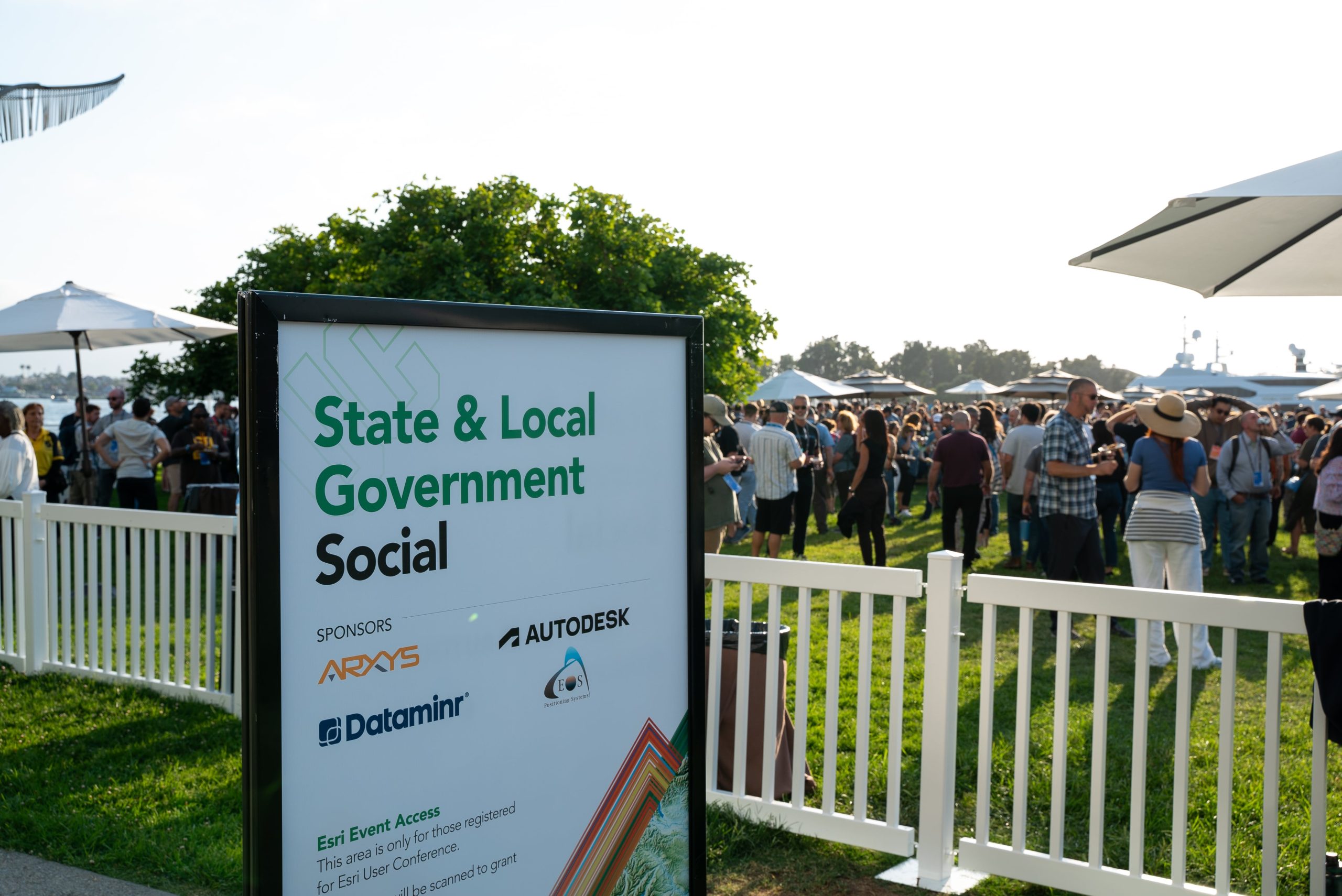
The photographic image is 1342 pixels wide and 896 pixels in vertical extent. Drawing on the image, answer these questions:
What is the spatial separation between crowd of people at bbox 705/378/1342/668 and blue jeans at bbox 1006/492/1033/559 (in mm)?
20

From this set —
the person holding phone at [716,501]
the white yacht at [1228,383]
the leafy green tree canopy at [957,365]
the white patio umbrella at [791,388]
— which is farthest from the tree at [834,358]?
the person holding phone at [716,501]

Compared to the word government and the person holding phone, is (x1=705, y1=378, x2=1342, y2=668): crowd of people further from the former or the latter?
the word government

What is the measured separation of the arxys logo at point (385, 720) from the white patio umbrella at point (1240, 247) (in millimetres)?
3007

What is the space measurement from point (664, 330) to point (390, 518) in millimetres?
898

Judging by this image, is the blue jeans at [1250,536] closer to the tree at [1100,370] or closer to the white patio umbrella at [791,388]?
the white patio umbrella at [791,388]

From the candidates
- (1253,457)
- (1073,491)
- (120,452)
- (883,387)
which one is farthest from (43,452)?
(883,387)

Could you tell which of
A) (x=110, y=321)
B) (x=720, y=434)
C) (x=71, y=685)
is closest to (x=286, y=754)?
(x=71, y=685)

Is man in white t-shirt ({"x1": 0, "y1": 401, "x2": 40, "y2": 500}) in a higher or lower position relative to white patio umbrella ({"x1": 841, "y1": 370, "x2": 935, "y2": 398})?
lower

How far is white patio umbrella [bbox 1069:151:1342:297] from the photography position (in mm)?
4273

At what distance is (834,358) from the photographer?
150 metres

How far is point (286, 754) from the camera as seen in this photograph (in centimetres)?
193

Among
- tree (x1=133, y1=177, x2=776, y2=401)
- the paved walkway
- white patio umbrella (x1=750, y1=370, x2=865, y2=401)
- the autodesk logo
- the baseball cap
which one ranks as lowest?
the paved walkway

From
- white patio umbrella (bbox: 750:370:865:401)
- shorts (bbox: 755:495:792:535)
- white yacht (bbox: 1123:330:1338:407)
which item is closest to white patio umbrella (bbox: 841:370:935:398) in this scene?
white patio umbrella (bbox: 750:370:865:401)

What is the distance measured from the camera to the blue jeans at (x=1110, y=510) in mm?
10320
